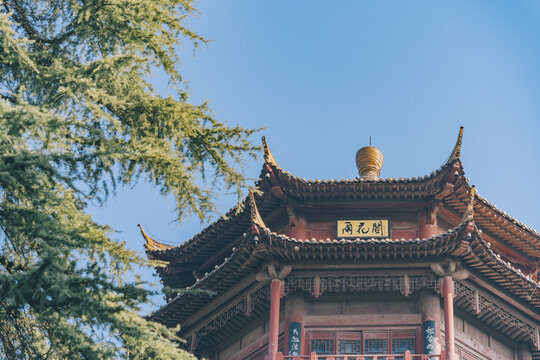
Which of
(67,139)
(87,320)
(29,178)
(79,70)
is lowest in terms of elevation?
(87,320)

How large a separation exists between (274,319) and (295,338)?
0.57m

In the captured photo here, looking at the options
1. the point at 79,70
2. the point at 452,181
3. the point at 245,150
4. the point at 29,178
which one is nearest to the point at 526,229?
the point at 452,181

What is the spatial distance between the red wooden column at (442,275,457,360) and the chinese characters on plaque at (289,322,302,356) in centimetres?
280

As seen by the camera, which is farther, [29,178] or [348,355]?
[348,355]

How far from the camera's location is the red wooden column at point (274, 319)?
17578 millimetres

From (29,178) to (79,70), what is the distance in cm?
206

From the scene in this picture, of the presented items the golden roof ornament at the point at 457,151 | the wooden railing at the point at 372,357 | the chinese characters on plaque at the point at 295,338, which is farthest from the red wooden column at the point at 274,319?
the golden roof ornament at the point at 457,151

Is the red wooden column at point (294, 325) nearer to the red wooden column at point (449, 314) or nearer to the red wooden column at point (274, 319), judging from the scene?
the red wooden column at point (274, 319)

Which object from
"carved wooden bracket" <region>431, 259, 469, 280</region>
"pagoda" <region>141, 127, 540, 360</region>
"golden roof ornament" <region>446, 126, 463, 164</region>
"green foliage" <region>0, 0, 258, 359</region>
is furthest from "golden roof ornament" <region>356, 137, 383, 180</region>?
"green foliage" <region>0, 0, 258, 359</region>

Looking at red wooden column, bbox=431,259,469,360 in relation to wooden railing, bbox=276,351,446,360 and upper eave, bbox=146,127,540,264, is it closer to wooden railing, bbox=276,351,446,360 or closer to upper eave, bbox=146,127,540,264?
wooden railing, bbox=276,351,446,360

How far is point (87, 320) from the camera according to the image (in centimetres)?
883

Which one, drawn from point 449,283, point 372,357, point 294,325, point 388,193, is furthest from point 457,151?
point 294,325

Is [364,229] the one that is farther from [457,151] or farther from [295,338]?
[295,338]

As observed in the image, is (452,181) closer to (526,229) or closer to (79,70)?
(526,229)
